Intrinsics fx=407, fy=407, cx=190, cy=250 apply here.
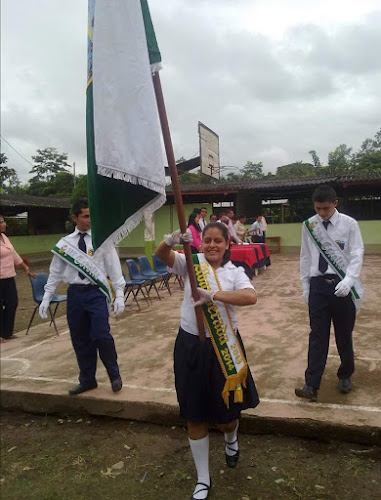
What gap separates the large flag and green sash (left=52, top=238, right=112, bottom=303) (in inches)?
59.6

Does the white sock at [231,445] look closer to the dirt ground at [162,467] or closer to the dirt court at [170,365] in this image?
the dirt ground at [162,467]

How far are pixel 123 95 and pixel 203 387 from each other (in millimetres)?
1714

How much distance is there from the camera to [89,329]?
376 cm

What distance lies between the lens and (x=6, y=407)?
3.85m

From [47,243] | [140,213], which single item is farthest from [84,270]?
[47,243]

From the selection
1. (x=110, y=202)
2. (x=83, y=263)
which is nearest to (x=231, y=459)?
(x=110, y=202)

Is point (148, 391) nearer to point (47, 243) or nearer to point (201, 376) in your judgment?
point (201, 376)

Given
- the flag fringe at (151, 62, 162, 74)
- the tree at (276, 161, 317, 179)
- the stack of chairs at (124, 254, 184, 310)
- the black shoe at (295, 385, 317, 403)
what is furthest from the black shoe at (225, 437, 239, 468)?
the tree at (276, 161, 317, 179)

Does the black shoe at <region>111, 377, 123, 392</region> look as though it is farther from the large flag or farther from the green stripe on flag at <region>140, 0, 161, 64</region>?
the green stripe on flag at <region>140, 0, 161, 64</region>

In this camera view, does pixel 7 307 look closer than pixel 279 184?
Yes

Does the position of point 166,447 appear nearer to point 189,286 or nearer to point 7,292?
point 189,286

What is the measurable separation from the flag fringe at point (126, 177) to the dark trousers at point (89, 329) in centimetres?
165

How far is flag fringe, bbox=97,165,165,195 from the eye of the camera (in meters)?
2.21

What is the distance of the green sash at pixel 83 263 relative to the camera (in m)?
3.65
